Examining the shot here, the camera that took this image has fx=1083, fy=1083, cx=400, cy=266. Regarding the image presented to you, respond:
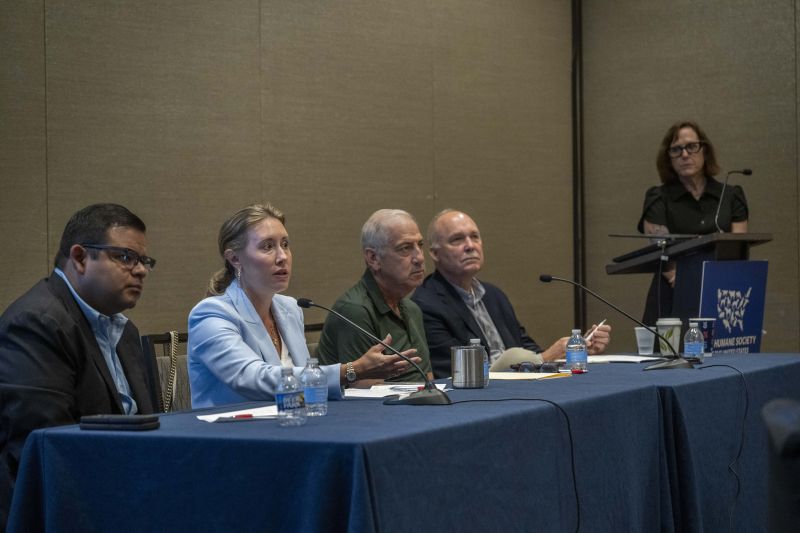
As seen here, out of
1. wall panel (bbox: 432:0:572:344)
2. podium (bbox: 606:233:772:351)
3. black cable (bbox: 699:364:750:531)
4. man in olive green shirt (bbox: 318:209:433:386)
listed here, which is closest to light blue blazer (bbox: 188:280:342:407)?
man in olive green shirt (bbox: 318:209:433:386)

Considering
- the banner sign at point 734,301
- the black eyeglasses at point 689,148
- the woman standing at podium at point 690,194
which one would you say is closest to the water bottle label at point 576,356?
the banner sign at point 734,301

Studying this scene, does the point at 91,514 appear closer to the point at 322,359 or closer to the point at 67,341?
the point at 67,341

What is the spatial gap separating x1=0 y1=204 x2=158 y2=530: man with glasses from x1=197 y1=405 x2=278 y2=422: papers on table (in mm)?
440

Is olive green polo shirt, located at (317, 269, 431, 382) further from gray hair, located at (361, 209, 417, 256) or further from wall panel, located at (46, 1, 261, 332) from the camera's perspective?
wall panel, located at (46, 1, 261, 332)

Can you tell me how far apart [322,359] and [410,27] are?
3069mm

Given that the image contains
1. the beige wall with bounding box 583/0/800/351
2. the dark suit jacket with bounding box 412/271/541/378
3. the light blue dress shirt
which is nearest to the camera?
the light blue dress shirt

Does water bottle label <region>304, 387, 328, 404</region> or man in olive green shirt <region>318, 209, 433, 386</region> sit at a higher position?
man in olive green shirt <region>318, 209, 433, 386</region>

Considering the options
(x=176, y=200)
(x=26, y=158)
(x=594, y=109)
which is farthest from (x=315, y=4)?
(x=594, y=109)

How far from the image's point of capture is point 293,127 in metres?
5.57

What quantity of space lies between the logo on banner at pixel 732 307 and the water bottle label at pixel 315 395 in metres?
2.51

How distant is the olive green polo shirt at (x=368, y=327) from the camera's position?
12.1ft

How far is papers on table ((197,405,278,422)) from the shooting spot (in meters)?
2.35

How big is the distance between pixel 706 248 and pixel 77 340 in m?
2.86

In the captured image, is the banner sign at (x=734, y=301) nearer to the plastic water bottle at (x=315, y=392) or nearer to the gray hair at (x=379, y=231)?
the gray hair at (x=379, y=231)
